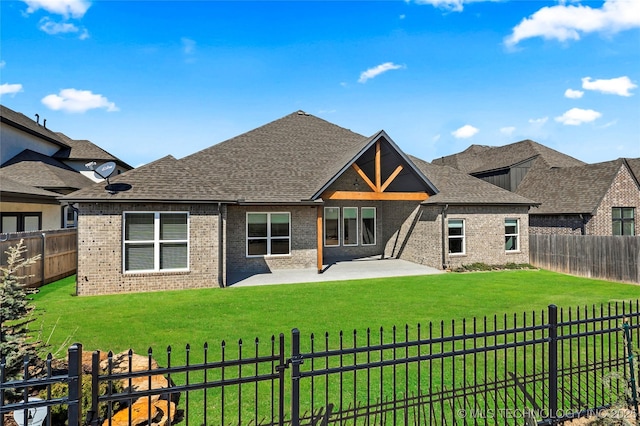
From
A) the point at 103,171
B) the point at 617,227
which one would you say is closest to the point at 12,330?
the point at 103,171

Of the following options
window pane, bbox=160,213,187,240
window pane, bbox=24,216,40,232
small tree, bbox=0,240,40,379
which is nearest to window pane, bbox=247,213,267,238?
window pane, bbox=160,213,187,240

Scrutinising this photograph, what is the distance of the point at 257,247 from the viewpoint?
16828 mm

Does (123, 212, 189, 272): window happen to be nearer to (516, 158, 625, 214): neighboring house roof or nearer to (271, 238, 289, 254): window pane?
(271, 238, 289, 254): window pane

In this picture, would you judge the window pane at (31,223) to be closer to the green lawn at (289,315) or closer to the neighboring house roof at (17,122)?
the green lawn at (289,315)

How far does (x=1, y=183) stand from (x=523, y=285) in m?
25.1

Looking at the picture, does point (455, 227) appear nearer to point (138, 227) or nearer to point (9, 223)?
point (138, 227)

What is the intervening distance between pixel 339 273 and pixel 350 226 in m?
5.92

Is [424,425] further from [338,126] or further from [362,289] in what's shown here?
[338,126]

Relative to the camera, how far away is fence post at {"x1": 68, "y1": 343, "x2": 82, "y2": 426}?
277 centimetres

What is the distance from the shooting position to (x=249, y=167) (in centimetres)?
1858

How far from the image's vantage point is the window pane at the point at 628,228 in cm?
2041

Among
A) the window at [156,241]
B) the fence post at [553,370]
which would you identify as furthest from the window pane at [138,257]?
the fence post at [553,370]

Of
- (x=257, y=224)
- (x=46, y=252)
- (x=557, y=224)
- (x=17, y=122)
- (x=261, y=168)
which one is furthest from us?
(x=17, y=122)

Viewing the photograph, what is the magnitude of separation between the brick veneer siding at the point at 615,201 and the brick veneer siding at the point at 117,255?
2105 centimetres
